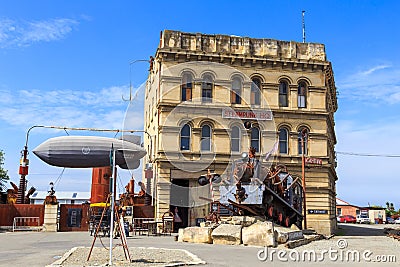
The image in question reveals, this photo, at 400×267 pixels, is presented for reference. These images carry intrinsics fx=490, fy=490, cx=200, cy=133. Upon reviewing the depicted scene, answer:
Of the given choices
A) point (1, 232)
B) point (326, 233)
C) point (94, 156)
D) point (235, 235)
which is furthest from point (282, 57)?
point (1, 232)

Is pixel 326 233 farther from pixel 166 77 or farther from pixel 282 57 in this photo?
pixel 166 77

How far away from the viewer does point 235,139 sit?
34.0m

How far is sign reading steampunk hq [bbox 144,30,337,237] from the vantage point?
107ft

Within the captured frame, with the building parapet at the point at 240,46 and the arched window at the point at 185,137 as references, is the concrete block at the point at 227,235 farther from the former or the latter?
the building parapet at the point at 240,46

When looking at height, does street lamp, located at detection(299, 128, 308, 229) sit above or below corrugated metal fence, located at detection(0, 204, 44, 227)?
above

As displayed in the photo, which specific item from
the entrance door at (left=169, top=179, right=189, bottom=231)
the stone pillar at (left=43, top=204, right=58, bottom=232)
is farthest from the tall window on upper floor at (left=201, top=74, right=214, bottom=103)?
the stone pillar at (left=43, top=204, right=58, bottom=232)

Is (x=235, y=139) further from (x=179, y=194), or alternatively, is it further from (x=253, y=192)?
(x=253, y=192)

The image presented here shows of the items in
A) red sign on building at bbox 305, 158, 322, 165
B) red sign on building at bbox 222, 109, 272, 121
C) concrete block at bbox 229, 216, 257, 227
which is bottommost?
concrete block at bbox 229, 216, 257, 227

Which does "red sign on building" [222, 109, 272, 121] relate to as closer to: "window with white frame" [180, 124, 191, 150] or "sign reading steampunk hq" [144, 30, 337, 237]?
"sign reading steampunk hq" [144, 30, 337, 237]

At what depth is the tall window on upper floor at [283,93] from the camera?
115ft

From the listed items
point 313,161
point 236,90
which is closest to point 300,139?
point 313,161

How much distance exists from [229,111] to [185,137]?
355 cm

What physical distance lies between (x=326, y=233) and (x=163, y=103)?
558 inches

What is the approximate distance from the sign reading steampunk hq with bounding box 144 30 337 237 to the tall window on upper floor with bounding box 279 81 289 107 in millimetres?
72
